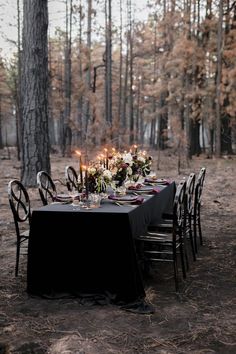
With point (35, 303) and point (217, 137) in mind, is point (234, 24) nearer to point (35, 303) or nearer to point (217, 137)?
point (217, 137)

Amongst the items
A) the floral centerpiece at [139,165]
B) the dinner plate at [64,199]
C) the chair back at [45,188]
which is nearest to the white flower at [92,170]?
the dinner plate at [64,199]

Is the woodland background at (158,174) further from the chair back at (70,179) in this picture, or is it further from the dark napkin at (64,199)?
the chair back at (70,179)

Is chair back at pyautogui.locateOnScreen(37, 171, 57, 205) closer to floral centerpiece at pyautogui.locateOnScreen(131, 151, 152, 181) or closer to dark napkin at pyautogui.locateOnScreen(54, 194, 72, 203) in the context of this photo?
dark napkin at pyautogui.locateOnScreen(54, 194, 72, 203)

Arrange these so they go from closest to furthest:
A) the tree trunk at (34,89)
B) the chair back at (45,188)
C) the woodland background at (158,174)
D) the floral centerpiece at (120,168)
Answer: the woodland background at (158,174) → the chair back at (45,188) → the floral centerpiece at (120,168) → the tree trunk at (34,89)

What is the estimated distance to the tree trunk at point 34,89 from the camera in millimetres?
10797

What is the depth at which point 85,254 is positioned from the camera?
4465mm

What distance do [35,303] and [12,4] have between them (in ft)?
73.9

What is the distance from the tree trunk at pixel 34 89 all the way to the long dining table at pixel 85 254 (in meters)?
6.71

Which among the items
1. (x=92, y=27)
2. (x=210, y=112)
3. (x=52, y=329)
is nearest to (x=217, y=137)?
(x=210, y=112)

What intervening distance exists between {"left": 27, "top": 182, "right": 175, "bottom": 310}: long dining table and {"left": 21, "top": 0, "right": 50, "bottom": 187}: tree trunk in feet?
22.0

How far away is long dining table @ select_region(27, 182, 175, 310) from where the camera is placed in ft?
14.3

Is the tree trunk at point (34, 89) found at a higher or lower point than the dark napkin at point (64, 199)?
higher

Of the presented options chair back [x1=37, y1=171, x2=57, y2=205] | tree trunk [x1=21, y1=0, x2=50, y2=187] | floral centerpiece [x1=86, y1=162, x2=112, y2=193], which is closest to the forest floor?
chair back [x1=37, y1=171, x2=57, y2=205]

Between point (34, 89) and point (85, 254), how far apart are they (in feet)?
24.1
